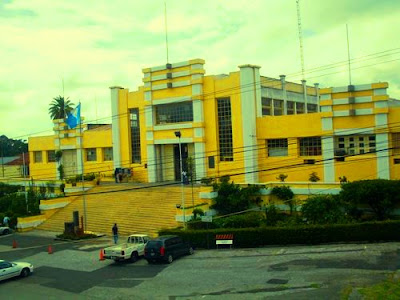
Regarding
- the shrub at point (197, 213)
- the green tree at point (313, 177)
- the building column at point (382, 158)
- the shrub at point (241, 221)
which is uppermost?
the building column at point (382, 158)

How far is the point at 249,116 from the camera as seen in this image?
4422 centimetres

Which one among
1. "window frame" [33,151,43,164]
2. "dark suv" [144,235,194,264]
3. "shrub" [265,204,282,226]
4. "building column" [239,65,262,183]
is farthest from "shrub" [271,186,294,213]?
"window frame" [33,151,43,164]

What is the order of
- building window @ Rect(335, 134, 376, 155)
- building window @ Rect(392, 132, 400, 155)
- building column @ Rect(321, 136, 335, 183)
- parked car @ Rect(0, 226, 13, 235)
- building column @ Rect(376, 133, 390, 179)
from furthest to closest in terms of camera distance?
parked car @ Rect(0, 226, 13, 235)
building column @ Rect(321, 136, 335, 183)
building window @ Rect(335, 134, 376, 155)
building window @ Rect(392, 132, 400, 155)
building column @ Rect(376, 133, 390, 179)

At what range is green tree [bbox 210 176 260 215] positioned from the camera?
36.7 metres

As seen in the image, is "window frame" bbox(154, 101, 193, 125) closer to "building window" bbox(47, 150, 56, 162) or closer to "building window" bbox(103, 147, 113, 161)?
"building window" bbox(103, 147, 113, 161)

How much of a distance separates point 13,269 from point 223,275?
11542mm

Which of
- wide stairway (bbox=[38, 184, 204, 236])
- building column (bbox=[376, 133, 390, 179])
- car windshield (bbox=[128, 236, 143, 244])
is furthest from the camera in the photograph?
wide stairway (bbox=[38, 184, 204, 236])

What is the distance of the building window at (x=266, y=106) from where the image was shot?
157ft

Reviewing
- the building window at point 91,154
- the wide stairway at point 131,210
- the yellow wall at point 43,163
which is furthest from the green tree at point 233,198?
the yellow wall at point 43,163

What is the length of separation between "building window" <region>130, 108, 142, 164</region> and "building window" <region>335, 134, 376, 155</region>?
24.1m

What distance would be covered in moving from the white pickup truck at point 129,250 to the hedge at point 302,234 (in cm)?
276

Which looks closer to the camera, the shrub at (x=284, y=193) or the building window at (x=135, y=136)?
the shrub at (x=284, y=193)

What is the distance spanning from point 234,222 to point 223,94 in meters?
16.8

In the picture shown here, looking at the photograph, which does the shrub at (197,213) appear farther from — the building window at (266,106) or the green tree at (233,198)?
the building window at (266,106)
